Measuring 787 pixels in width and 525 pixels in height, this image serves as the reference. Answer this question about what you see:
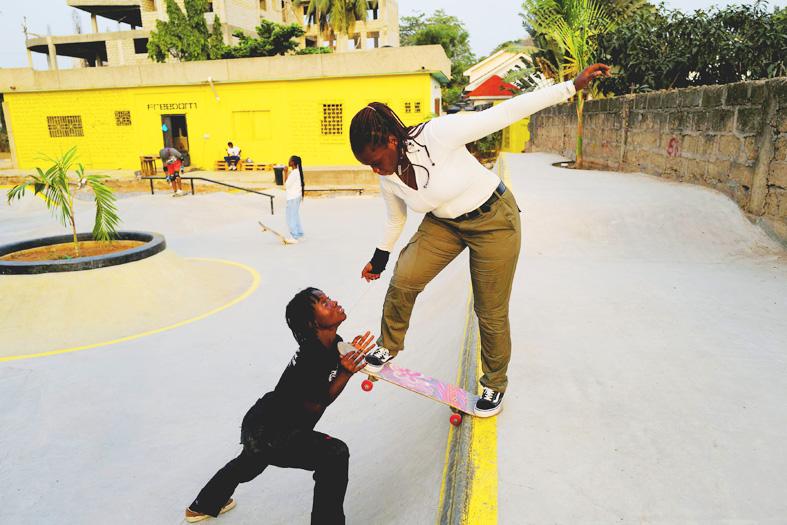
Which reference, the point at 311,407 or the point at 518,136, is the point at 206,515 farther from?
the point at 518,136

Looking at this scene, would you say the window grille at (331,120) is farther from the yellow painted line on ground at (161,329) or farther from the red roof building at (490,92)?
the yellow painted line on ground at (161,329)

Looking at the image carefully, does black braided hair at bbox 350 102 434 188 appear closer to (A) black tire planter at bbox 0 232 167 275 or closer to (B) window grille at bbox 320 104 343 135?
(A) black tire planter at bbox 0 232 167 275

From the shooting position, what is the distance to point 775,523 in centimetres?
193

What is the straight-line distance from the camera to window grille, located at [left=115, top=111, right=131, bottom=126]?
24438mm

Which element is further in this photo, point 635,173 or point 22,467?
point 635,173

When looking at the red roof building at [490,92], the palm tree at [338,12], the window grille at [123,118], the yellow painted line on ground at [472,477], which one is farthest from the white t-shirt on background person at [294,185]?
the palm tree at [338,12]

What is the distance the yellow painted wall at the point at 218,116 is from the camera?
72.7 feet

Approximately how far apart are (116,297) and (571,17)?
1240cm

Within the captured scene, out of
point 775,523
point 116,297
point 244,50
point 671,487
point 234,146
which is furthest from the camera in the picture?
point 244,50

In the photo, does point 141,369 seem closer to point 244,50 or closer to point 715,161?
point 715,161

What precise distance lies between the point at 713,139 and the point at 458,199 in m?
7.02

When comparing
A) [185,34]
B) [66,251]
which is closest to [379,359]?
[66,251]

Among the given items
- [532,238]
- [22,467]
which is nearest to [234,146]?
[532,238]

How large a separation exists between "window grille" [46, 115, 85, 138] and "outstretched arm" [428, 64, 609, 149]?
91.0 feet
